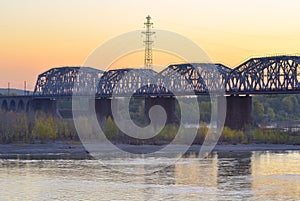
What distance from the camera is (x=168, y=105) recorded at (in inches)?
5620

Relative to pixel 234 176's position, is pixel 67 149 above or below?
above

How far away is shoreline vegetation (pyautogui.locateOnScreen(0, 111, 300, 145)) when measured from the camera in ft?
346

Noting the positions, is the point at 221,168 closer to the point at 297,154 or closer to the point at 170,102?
the point at 297,154

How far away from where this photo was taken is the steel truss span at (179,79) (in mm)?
123562

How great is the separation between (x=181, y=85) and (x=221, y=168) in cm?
7414

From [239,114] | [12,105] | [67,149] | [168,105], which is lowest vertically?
[67,149]

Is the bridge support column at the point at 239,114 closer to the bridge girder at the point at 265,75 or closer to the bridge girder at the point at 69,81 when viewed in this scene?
the bridge girder at the point at 265,75

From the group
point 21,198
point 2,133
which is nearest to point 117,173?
point 21,198

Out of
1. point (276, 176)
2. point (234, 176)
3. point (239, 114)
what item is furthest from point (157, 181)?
point (239, 114)

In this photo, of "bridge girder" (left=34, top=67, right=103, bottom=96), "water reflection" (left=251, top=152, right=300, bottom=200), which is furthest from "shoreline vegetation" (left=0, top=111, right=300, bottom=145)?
"bridge girder" (left=34, top=67, right=103, bottom=96)

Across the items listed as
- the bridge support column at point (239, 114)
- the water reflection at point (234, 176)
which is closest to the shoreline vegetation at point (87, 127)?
the bridge support column at point (239, 114)

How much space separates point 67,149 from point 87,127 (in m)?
15.2

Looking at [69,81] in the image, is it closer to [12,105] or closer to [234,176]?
[12,105]

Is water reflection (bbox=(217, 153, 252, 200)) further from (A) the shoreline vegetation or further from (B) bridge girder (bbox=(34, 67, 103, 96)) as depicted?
(B) bridge girder (bbox=(34, 67, 103, 96))
